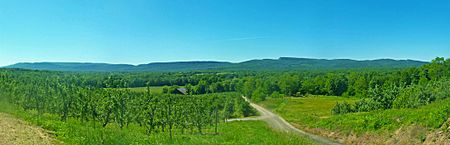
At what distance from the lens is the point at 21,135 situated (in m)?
16.7

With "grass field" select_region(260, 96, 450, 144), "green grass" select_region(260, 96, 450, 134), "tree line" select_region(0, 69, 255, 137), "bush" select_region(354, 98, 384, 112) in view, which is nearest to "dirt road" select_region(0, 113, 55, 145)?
"tree line" select_region(0, 69, 255, 137)

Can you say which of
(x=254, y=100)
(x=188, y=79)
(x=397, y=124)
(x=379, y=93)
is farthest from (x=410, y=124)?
(x=188, y=79)

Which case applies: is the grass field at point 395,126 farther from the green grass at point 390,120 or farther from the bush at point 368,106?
the bush at point 368,106

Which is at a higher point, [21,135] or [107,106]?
[21,135]

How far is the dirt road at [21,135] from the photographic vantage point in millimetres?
15320

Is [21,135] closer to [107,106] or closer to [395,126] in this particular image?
[107,106]

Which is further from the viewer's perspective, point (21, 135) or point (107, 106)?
point (107, 106)

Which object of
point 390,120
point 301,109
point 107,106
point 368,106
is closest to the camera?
point 107,106

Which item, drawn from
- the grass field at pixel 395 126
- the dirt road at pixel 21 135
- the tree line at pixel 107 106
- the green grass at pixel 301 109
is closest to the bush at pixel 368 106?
the green grass at pixel 301 109

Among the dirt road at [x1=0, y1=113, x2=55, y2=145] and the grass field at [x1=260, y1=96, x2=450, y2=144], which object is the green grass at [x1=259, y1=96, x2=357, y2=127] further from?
the dirt road at [x1=0, y1=113, x2=55, y2=145]

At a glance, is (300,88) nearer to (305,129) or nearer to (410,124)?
(305,129)

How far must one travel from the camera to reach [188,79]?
156 meters

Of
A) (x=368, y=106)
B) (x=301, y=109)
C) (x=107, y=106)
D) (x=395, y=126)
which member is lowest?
(x=301, y=109)

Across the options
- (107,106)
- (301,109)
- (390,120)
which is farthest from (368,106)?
(107,106)
